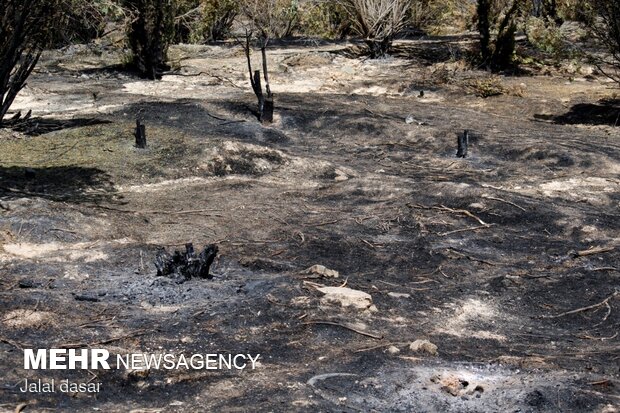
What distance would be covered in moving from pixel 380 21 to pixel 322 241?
10224 millimetres

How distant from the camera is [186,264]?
721 centimetres

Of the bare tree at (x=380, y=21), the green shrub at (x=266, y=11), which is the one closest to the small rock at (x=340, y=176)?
the green shrub at (x=266, y=11)

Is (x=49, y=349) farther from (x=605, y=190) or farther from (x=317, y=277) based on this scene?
(x=605, y=190)

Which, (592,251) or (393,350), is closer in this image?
(393,350)

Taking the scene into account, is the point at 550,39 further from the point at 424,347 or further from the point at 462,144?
the point at 424,347

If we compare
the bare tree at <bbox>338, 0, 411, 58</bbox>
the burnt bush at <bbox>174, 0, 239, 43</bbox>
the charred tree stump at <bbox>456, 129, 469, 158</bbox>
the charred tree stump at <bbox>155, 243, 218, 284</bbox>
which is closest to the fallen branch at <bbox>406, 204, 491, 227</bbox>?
the charred tree stump at <bbox>456, 129, 469, 158</bbox>

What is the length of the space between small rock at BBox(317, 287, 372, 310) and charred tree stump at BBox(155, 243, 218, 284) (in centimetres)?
95

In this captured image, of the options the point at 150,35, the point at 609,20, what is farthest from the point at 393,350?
the point at 150,35

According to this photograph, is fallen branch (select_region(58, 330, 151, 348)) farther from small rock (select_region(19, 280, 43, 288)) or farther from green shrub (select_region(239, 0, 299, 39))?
green shrub (select_region(239, 0, 299, 39))

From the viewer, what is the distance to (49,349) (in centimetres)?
579

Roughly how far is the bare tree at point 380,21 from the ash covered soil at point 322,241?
2.21 metres

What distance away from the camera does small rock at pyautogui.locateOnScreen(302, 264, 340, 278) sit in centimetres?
735

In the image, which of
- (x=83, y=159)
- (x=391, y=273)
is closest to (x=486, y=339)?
(x=391, y=273)

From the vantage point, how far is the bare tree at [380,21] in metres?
17.6
